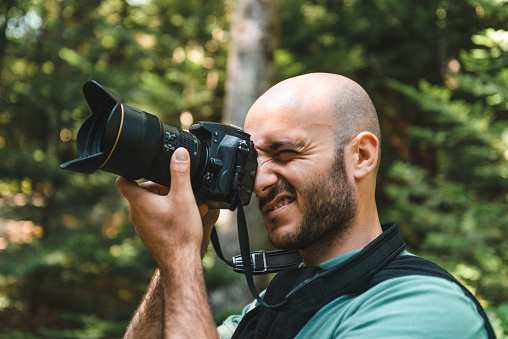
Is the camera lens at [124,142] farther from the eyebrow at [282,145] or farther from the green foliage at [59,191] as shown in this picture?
the green foliage at [59,191]

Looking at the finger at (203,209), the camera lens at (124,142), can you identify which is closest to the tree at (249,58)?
the finger at (203,209)

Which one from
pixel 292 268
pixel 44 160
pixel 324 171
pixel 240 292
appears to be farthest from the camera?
pixel 44 160

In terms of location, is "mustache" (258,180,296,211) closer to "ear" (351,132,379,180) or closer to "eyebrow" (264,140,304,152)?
"eyebrow" (264,140,304,152)

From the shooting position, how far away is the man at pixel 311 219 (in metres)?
1.21

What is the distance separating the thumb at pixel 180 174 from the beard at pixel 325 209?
376 millimetres

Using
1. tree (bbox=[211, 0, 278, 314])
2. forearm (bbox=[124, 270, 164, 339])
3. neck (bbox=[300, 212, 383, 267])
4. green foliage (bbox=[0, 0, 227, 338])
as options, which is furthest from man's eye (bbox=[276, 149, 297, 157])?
tree (bbox=[211, 0, 278, 314])

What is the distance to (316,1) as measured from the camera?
826cm

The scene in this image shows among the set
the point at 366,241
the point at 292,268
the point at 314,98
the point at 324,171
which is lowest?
the point at 292,268

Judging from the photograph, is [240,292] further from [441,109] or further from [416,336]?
[416,336]

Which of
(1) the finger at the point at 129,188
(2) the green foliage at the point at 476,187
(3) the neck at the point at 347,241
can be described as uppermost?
(1) the finger at the point at 129,188

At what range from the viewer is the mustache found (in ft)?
5.24

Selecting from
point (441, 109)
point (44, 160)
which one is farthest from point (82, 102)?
point (441, 109)

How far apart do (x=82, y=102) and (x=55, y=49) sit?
94cm

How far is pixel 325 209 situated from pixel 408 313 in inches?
18.9
